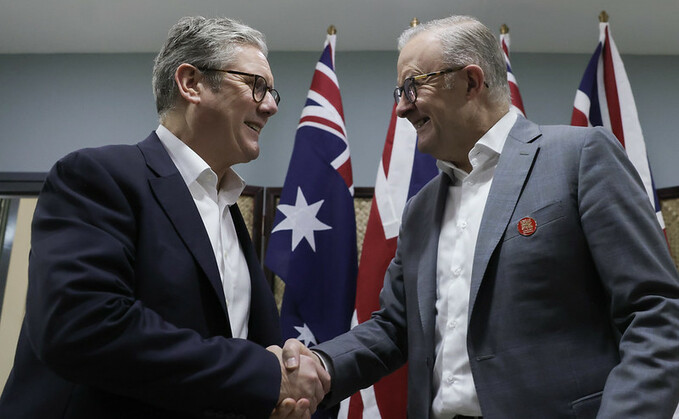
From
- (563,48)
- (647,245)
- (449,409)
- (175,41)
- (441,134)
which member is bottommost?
(449,409)

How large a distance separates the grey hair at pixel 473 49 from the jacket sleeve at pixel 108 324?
995 millimetres

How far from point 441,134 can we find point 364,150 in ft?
5.95

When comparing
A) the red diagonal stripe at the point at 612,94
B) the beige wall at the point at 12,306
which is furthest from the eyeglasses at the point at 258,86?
the beige wall at the point at 12,306

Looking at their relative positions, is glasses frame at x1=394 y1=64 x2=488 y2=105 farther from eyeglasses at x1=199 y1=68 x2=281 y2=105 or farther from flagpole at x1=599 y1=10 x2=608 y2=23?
flagpole at x1=599 y1=10 x2=608 y2=23

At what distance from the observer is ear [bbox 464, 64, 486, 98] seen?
1881 mm

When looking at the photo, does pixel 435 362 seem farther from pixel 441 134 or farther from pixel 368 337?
pixel 441 134

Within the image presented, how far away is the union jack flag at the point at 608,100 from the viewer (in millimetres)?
3123

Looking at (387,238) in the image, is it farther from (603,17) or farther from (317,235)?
(603,17)

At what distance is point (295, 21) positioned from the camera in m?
3.57

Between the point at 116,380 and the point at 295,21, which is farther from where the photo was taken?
the point at 295,21

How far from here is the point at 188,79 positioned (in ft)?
5.99

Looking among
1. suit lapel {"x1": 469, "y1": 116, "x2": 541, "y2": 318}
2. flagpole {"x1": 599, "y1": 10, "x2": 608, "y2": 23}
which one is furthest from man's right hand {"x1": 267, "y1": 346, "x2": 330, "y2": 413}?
flagpole {"x1": 599, "y1": 10, "x2": 608, "y2": 23}

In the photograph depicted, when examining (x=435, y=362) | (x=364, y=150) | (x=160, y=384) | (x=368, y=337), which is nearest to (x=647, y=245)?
(x=435, y=362)

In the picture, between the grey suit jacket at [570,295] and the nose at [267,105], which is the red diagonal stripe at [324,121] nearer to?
the nose at [267,105]
